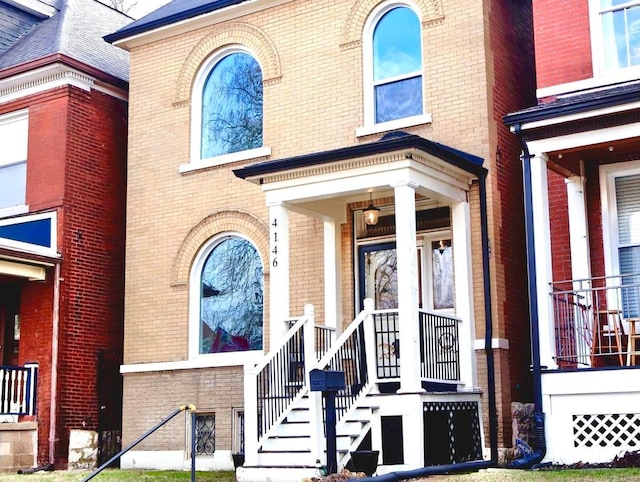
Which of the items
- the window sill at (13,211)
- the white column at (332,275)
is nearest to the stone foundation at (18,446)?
the window sill at (13,211)

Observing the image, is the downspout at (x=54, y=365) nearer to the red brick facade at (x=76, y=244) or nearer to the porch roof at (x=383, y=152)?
the red brick facade at (x=76, y=244)

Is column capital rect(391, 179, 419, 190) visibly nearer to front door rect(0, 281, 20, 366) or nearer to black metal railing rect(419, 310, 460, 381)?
black metal railing rect(419, 310, 460, 381)

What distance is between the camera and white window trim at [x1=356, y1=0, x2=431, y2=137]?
47.8 ft

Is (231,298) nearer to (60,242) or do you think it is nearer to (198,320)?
(198,320)

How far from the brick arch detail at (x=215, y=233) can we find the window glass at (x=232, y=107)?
1.21 meters

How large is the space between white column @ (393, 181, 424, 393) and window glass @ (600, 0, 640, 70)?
348 centimetres

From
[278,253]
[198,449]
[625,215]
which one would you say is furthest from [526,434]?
[198,449]

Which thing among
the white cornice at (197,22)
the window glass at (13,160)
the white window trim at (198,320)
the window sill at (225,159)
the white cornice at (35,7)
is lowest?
the white window trim at (198,320)

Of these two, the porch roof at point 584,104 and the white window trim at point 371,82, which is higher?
the white window trim at point 371,82

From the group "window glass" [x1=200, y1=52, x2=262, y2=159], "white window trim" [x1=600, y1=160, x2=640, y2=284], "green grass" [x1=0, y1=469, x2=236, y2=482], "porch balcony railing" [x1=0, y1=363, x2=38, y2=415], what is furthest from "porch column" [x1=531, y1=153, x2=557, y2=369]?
"porch balcony railing" [x1=0, y1=363, x2=38, y2=415]

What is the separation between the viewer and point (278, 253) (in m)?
13.6

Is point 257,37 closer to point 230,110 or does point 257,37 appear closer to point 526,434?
point 230,110

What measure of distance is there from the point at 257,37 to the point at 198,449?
6.75m

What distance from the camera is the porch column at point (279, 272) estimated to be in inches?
530
